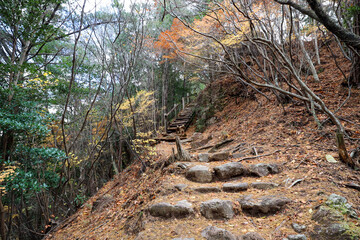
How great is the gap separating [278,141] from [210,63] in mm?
8001

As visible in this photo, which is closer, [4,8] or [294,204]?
[294,204]

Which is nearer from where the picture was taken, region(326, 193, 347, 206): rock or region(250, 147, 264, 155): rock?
region(326, 193, 347, 206): rock

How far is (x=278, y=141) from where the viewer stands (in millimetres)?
4645

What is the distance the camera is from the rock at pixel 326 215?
6.02 feet

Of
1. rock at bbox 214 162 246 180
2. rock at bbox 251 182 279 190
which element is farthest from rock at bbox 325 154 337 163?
rock at bbox 214 162 246 180

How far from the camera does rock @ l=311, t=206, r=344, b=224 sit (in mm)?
1834

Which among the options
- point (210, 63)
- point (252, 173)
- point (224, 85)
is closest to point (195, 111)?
point (224, 85)

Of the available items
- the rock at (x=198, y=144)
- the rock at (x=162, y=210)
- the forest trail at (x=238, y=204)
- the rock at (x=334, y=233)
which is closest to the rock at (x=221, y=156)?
the forest trail at (x=238, y=204)

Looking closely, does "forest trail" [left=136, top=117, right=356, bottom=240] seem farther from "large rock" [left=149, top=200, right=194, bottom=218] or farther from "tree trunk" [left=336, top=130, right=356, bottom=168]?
"tree trunk" [left=336, top=130, right=356, bottom=168]

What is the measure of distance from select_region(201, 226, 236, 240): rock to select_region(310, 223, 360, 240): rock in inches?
34.5

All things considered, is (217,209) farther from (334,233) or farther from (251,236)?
(334,233)

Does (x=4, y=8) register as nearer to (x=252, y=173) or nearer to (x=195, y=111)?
(x=252, y=173)

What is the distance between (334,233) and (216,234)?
1229 mm

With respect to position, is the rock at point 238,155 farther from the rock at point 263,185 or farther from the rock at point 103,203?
the rock at point 103,203
